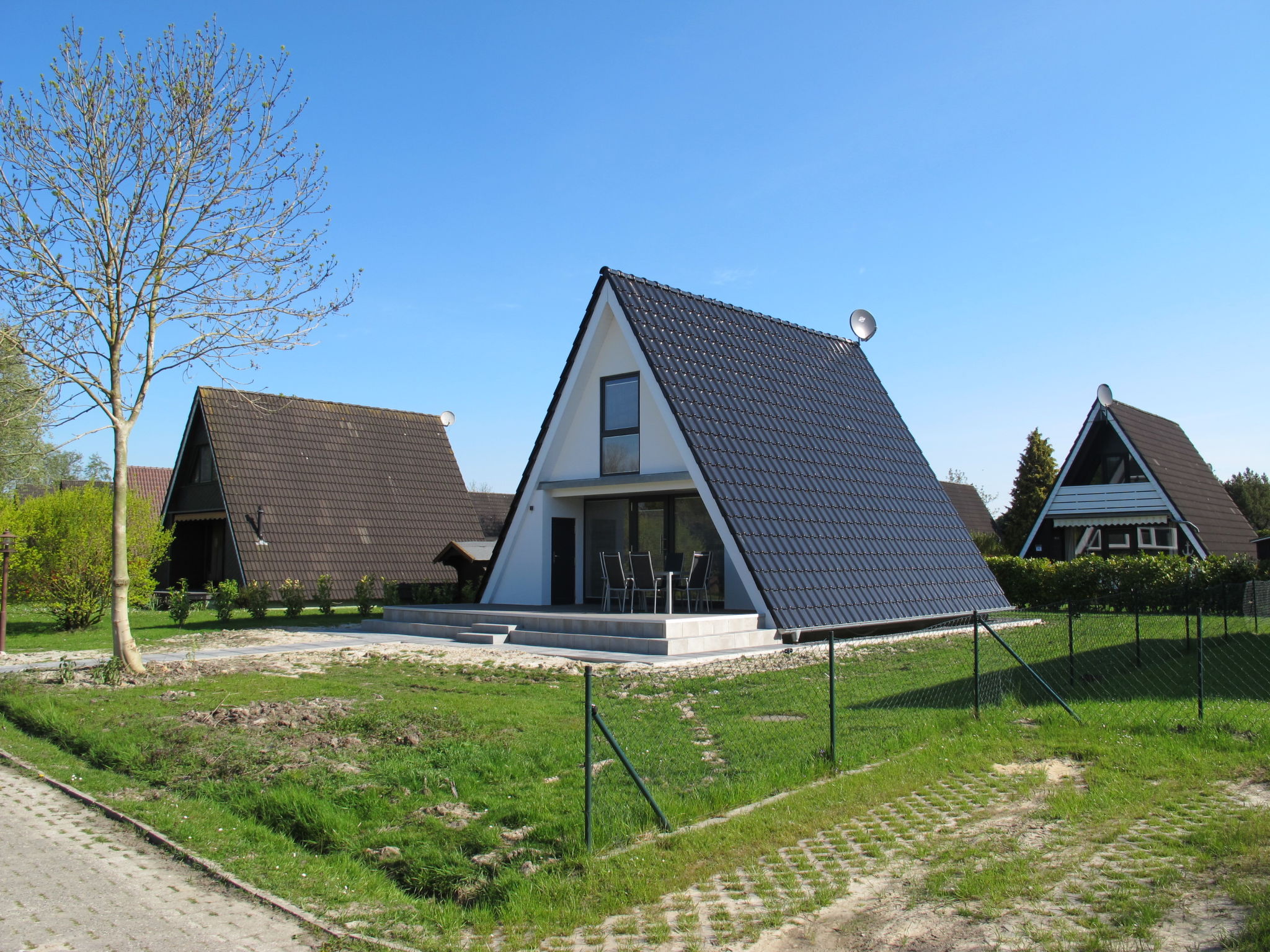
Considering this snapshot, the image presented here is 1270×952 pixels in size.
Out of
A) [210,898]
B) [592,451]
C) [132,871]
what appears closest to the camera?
[210,898]

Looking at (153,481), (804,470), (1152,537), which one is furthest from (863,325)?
(153,481)

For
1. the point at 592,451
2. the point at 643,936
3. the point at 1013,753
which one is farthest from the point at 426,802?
the point at 592,451

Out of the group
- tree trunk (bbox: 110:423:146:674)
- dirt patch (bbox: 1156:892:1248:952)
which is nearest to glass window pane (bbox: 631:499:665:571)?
tree trunk (bbox: 110:423:146:674)

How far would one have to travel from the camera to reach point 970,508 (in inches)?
1884

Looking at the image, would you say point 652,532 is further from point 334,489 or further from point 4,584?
point 334,489

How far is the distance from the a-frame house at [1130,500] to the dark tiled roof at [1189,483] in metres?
0.04

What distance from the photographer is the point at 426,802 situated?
625 cm

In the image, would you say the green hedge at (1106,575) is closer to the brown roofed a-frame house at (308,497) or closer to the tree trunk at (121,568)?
the brown roofed a-frame house at (308,497)

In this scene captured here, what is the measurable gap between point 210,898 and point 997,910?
12.6 feet

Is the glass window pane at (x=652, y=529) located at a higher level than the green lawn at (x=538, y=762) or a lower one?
higher

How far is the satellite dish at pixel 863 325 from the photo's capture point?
2405cm

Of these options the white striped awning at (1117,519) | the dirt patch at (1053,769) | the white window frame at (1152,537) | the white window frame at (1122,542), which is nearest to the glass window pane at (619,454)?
the dirt patch at (1053,769)

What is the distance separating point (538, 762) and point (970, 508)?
146ft

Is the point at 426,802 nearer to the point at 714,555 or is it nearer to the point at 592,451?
the point at 714,555
